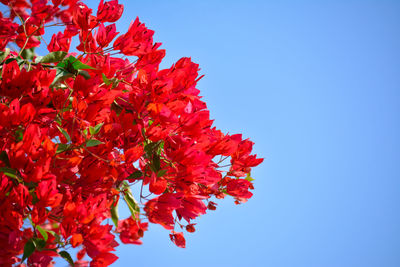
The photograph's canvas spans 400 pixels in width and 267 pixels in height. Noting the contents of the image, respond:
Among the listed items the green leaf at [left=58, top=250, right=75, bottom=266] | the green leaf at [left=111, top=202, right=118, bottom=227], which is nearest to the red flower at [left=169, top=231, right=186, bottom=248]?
the green leaf at [left=111, top=202, right=118, bottom=227]

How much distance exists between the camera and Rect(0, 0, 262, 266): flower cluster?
77cm

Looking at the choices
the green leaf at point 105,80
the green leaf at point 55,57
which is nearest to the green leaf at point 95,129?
the green leaf at point 105,80

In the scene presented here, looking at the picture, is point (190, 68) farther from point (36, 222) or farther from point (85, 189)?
point (36, 222)

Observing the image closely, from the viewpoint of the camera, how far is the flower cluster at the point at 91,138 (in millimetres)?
768

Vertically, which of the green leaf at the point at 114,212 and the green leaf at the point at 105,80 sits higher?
the green leaf at the point at 105,80

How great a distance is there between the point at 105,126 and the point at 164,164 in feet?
0.64

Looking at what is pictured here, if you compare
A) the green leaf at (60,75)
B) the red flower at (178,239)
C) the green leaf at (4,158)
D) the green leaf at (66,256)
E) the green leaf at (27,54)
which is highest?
the green leaf at (27,54)

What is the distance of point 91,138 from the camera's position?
2.83ft

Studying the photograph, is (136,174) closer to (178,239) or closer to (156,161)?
(156,161)

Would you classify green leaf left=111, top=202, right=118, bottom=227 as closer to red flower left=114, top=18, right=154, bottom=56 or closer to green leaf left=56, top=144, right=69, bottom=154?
green leaf left=56, top=144, right=69, bottom=154

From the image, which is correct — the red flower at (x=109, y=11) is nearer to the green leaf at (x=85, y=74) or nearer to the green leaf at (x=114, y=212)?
the green leaf at (x=85, y=74)

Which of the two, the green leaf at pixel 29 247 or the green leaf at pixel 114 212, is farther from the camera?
the green leaf at pixel 114 212

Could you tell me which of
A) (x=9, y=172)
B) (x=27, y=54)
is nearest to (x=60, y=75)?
(x=27, y=54)

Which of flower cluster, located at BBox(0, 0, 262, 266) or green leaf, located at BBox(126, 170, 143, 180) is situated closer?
flower cluster, located at BBox(0, 0, 262, 266)
